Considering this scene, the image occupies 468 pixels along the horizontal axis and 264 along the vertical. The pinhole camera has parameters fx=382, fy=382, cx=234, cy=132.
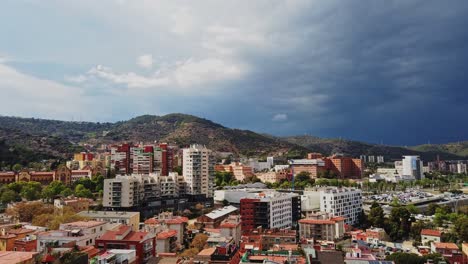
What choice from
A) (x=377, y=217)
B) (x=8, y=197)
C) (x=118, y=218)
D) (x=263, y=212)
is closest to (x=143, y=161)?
(x=8, y=197)

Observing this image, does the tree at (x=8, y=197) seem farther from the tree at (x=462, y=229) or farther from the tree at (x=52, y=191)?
the tree at (x=462, y=229)

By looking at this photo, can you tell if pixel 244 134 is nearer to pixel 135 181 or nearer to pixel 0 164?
pixel 0 164

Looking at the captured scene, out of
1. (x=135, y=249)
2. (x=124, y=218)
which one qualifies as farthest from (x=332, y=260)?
(x=124, y=218)

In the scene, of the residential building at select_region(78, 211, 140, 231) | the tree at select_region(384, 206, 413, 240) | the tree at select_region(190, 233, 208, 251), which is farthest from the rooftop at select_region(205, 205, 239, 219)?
the tree at select_region(384, 206, 413, 240)

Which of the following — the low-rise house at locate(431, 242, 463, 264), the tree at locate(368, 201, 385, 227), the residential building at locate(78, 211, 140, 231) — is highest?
the residential building at locate(78, 211, 140, 231)

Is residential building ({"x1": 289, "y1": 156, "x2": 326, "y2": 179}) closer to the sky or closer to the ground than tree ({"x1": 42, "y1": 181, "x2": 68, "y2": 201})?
closer to the sky

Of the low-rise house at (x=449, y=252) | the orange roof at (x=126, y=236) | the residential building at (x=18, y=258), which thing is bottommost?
the low-rise house at (x=449, y=252)

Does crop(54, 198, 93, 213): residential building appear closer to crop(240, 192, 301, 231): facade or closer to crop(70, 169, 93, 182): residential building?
crop(240, 192, 301, 231): facade

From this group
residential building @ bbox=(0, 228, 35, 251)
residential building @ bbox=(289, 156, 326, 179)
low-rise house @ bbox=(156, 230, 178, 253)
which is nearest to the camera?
residential building @ bbox=(0, 228, 35, 251)

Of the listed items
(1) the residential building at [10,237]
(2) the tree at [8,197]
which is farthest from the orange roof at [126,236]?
(2) the tree at [8,197]
